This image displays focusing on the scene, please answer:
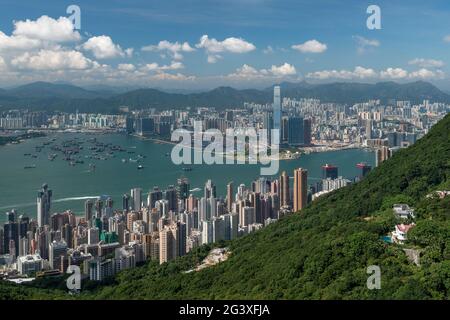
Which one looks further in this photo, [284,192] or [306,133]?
[306,133]

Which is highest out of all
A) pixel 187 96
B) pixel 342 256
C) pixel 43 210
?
pixel 187 96

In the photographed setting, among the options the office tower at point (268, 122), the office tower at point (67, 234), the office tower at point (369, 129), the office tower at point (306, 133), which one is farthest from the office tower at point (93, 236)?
the office tower at point (369, 129)

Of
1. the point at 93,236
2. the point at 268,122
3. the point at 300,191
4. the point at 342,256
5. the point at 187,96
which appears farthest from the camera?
the point at 187,96

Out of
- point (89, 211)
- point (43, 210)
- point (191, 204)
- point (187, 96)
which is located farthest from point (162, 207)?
point (187, 96)

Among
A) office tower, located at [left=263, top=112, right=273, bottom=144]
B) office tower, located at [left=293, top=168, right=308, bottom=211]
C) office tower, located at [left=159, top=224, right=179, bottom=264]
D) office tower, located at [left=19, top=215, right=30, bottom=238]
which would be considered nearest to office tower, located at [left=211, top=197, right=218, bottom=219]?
office tower, located at [left=293, top=168, right=308, bottom=211]

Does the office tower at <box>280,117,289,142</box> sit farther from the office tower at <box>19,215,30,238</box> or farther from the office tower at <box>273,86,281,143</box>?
the office tower at <box>19,215,30,238</box>

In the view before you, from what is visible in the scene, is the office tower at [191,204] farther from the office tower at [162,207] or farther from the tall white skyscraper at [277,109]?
the tall white skyscraper at [277,109]

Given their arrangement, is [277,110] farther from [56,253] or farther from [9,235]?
[56,253]
